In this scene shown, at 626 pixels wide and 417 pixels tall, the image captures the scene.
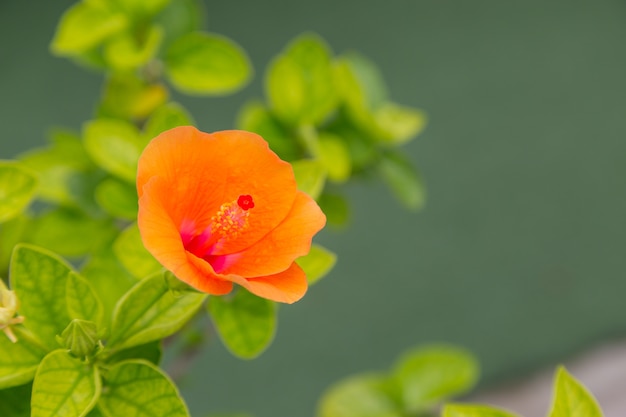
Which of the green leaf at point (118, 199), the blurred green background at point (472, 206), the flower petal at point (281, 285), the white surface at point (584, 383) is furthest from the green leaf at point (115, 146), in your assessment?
the white surface at point (584, 383)

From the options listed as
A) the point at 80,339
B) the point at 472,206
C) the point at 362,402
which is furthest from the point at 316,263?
the point at 472,206

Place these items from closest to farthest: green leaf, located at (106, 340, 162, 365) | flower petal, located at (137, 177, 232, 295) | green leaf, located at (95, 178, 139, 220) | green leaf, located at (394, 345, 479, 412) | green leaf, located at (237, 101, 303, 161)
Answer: flower petal, located at (137, 177, 232, 295) < green leaf, located at (106, 340, 162, 365) < green leaf, located at (95, 178, 139, 220) < green leaf, located at (237, 101, 303, 161) < green leaf, located at (394, 345, 479, 412)

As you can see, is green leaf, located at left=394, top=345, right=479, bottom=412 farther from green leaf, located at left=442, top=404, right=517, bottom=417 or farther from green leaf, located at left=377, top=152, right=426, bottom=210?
green leaf, located at left=442, top=404, right=517, bottom=417

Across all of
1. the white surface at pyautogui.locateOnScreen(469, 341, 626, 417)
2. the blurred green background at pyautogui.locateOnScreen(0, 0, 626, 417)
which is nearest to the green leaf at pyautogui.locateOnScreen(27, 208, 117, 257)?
the blurred green background at pyautogui.locateOnScreen(0, 0, 626, 417)

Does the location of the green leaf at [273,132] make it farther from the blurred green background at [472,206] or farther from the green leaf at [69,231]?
the blurred green background at [472,206]

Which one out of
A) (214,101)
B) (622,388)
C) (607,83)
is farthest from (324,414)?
(607,83)

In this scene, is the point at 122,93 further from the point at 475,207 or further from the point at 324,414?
the point at 475,207
